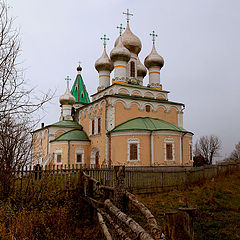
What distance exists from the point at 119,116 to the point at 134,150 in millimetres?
3659

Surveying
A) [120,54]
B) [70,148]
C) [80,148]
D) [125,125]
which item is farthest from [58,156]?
[120,54]

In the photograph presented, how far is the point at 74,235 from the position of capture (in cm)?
619

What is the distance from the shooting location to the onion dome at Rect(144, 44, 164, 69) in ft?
90.8

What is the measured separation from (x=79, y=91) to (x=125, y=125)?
18.2 m

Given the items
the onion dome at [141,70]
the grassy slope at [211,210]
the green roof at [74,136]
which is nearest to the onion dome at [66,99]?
the green roof at [74,136]

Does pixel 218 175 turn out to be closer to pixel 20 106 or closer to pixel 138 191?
pixel 138 191

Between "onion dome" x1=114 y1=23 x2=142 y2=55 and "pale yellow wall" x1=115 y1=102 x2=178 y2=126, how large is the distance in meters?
7.32

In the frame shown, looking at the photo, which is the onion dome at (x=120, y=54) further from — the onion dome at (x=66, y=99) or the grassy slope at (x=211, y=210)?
the grassy slope at (x=211, y=210)

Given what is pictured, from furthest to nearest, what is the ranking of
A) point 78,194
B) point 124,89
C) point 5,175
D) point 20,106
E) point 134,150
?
point 124,89, point 134,150, point 78,194, point 5,175, point 20,106

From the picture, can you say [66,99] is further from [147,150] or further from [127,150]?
[147,150]

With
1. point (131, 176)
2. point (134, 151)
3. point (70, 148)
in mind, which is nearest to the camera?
point (131, 176)

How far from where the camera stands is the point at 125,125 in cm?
2128

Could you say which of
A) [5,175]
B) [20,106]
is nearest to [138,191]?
[5,175]

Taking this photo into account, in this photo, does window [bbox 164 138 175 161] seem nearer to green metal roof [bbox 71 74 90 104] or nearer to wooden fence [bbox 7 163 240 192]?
wooden fence [bbox 7 163 240 192]
